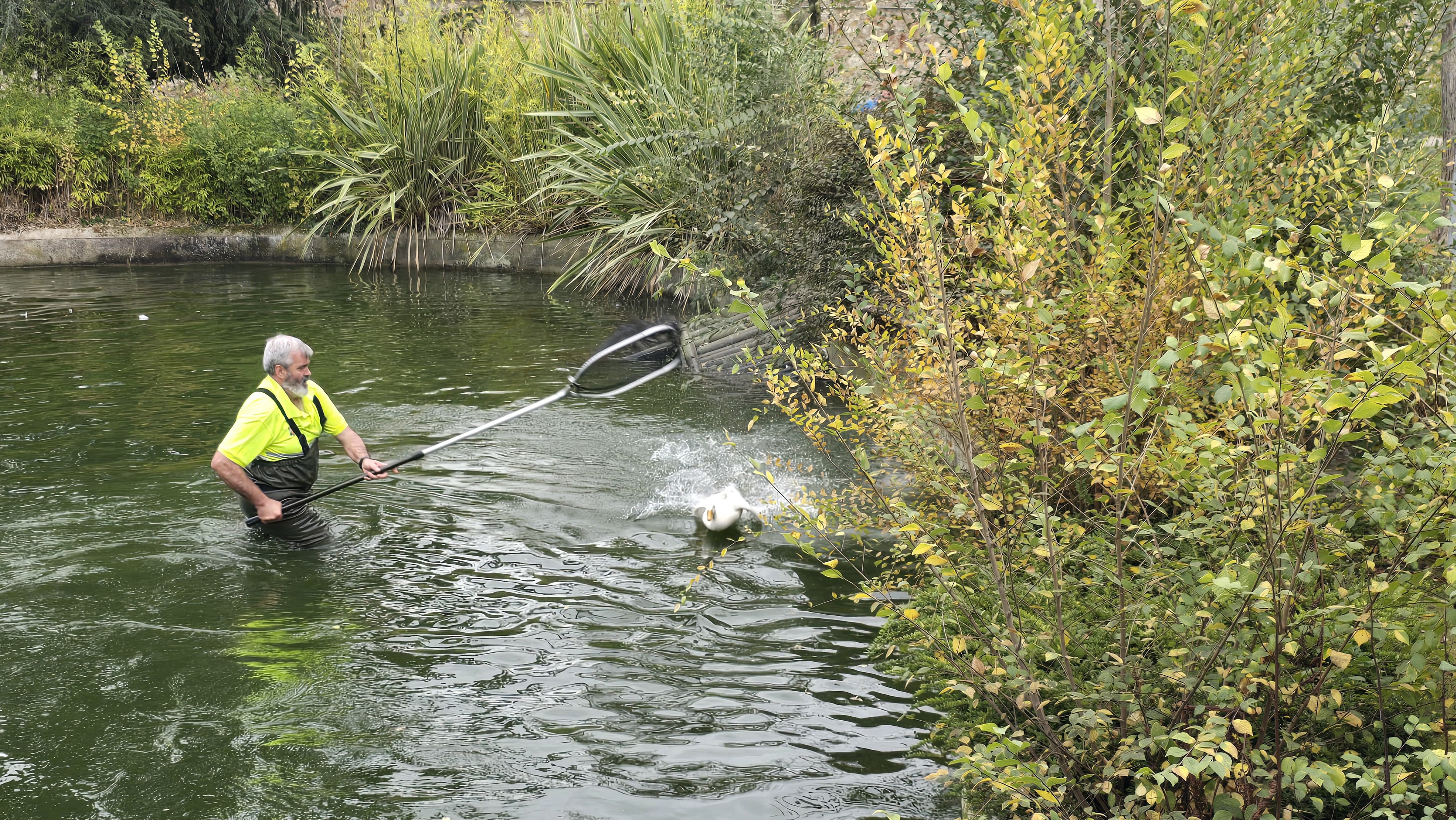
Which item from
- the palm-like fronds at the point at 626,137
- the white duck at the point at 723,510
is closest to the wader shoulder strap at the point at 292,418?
the white duck at the point at 723,510

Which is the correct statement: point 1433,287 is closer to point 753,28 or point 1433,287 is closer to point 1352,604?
point 1352,604

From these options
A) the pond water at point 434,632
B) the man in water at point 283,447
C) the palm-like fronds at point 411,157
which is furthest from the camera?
the palm-like fronds at point 411,157

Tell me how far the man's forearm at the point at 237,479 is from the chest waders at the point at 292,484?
0.15m

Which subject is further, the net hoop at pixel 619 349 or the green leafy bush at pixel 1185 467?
the net hoop at pixel 619 349

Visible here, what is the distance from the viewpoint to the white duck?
641cm

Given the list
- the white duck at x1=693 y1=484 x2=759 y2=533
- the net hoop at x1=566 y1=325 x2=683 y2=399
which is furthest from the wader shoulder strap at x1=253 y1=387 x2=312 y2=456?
the white duck at x1=693 y1=484 x2=759 y2=533

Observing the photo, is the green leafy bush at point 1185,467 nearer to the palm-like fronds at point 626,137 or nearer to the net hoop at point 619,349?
the net hoop at point 619,349

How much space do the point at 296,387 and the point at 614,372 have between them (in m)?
3.46

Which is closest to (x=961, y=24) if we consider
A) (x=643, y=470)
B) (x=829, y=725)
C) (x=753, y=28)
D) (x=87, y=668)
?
(x=753, y=28)

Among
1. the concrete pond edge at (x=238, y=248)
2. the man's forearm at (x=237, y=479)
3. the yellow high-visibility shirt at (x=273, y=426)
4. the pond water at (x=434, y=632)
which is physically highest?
the concrete pond edge at (x=238, y=248)

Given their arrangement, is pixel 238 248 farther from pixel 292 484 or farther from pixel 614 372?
pixel 292 484

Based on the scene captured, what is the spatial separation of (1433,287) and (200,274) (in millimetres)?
17020

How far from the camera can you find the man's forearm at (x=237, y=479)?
592 centimetres

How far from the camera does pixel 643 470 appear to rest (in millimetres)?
7754
